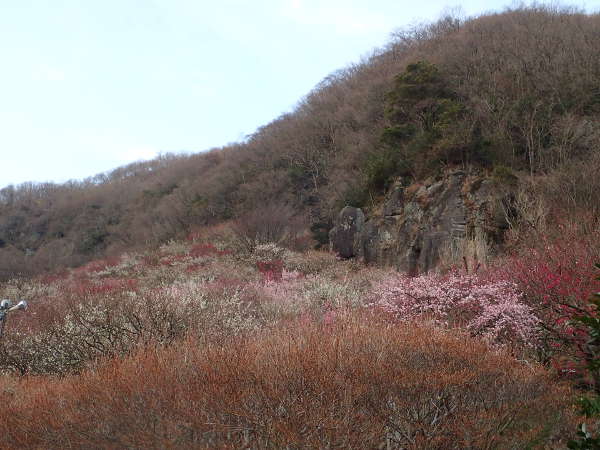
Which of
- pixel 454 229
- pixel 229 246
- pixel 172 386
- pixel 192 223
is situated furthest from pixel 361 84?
pixel 172 386

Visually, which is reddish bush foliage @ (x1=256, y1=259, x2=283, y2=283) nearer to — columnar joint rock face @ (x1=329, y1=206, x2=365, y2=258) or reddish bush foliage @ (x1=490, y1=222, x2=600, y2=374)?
columnar joint rock face @ (x1=329, y1=206, x2=365, y2=258)

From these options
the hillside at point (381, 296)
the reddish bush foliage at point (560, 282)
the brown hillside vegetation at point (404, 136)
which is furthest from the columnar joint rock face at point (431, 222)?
the reddish bush foliage at point (560, 282)

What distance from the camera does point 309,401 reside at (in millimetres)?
3086

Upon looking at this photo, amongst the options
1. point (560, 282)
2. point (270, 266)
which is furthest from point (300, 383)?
point (270, 266)

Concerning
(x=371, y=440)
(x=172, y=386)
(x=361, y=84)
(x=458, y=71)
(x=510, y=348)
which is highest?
(x=361, y=84)

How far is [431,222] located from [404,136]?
20.0ft

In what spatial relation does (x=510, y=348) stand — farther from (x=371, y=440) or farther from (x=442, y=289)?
(x=371, y=440)

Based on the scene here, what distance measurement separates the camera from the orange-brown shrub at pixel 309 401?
2904mm

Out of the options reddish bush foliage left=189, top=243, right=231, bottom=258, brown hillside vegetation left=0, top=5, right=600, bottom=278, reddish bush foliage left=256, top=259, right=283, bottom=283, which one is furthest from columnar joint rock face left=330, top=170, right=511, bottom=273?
reddish bush foliage left=189, top=243, right=231, bottom=258

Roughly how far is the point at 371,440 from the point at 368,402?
321 millimetres

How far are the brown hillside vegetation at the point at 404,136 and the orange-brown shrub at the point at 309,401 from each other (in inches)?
324

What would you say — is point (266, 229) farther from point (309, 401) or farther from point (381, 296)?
point (309, 401)

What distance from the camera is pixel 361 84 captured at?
33281 millimetres

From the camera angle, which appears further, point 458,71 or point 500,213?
point 458,71
